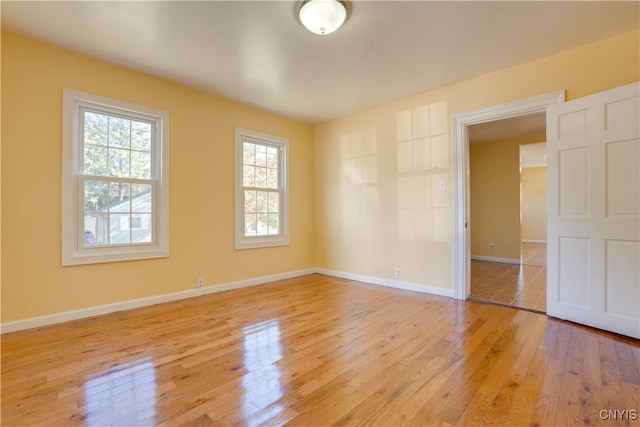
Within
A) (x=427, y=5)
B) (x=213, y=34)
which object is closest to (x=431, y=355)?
(x=427, y=5)

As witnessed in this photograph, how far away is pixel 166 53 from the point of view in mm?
2834

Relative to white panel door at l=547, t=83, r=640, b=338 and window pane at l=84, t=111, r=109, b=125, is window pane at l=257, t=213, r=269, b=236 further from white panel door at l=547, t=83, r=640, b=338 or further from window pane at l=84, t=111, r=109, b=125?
white panel door at l=547, t=83, r=640, b=338

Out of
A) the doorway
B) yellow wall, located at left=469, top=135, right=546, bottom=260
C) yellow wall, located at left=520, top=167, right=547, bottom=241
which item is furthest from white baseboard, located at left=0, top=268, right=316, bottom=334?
yellow wall, located at left=520, top=167, right=547, bottom=241

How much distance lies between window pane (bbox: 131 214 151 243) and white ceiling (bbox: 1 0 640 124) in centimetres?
161

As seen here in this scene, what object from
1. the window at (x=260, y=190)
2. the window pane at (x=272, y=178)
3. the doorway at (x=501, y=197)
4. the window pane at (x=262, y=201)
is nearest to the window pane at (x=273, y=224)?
the window at (x=260, y=190)

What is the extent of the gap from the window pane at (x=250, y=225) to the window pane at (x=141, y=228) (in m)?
1.26

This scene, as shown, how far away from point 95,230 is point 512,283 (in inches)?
209

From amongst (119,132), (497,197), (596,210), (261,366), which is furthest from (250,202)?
(497,197)

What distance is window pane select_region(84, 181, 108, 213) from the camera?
2.95m

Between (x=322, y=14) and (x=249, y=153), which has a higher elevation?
(x=322, y=14)

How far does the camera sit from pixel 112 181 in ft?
10.1

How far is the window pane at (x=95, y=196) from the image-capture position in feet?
9.68

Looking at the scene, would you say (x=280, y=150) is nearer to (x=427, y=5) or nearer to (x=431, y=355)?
(x=427, y=5)

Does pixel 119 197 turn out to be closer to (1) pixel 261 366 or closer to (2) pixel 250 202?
(2) pixel 250 202
